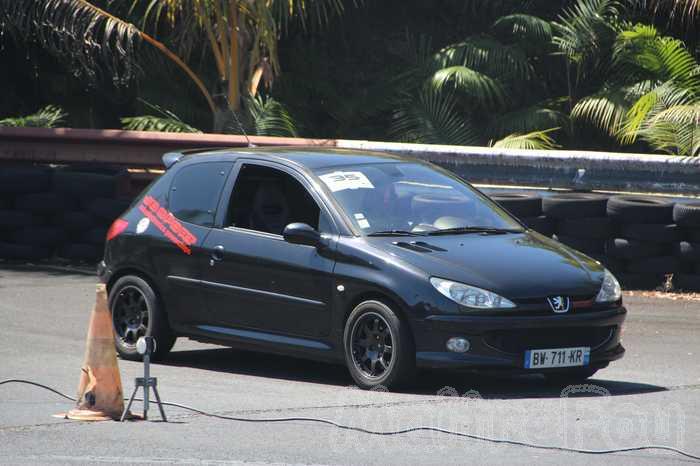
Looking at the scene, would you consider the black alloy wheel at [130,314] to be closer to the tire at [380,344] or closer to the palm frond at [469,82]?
the tire at [380,344]

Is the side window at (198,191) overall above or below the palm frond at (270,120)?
below

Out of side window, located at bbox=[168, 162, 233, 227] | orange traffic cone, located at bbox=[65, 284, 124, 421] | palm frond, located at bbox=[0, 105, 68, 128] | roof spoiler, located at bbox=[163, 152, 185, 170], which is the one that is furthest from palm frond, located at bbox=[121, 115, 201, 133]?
orange traffic cone, located at bbox=[65, 284, 124, 421]

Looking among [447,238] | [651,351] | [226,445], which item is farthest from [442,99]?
[226,445]

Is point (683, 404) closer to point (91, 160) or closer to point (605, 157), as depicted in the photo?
point (605, 157)

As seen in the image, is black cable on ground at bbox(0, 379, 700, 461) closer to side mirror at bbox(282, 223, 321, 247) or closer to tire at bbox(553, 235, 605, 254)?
side mirror at bbox(282, 223, 321, 247)

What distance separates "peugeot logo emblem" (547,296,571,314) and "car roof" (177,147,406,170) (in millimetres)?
1879

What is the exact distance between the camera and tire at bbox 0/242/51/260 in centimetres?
1487

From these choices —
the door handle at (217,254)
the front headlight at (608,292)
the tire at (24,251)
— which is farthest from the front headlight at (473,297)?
the tire at (24,251)

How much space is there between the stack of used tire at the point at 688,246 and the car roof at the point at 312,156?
4.06 meters

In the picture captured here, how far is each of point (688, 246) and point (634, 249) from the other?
1.69 feet

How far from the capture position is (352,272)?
328 inches

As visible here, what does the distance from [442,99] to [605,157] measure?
5863mm

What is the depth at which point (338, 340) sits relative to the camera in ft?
27.7

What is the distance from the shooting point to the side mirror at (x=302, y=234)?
8547 millimetres
